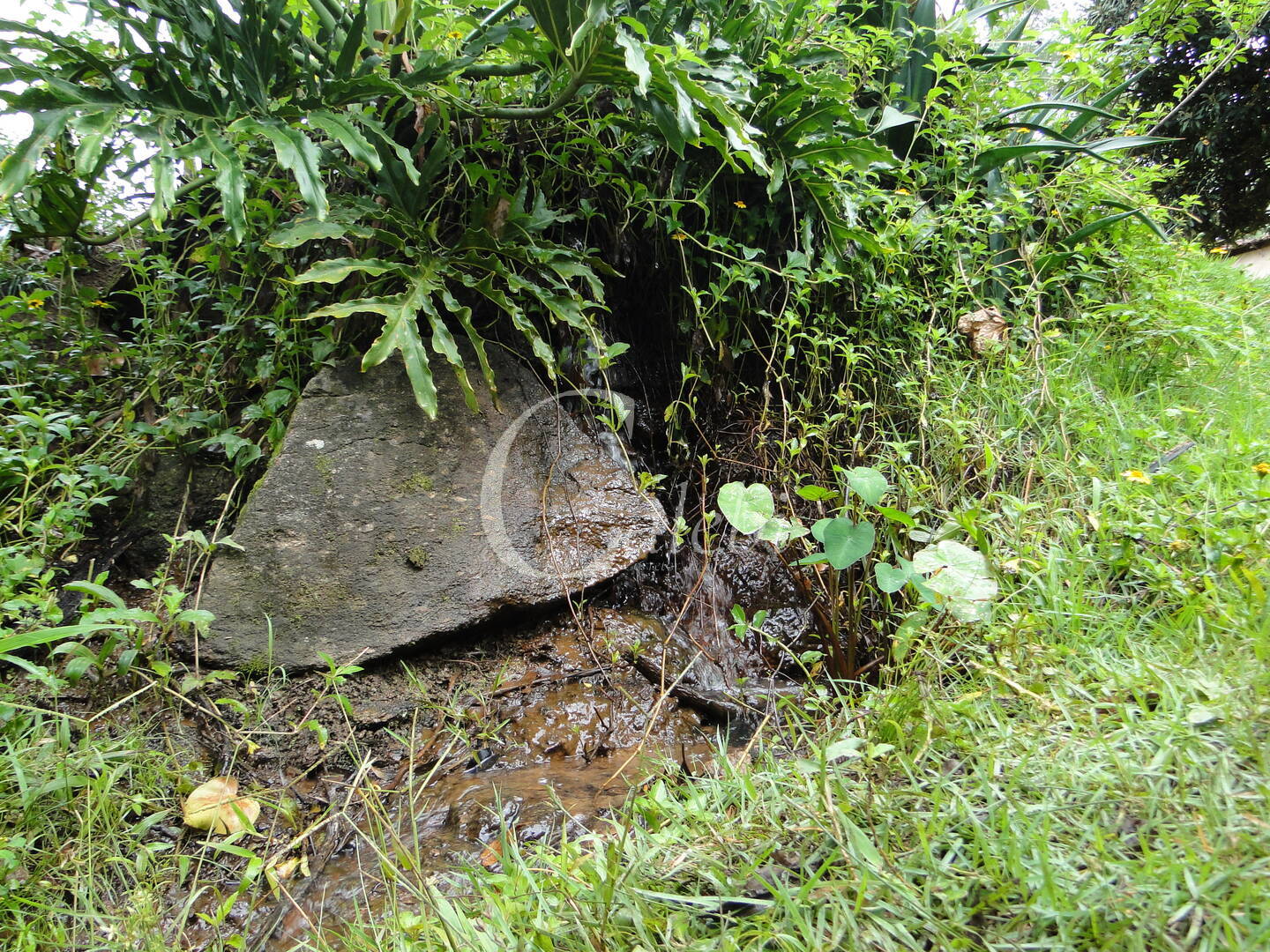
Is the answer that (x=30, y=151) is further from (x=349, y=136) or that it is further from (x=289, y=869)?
(x=289, y=869)

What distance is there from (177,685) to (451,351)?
3.87 ft

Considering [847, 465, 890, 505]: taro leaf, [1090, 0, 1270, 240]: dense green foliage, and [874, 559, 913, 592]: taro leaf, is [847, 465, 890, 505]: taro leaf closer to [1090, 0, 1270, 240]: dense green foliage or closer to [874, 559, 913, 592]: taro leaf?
[874, 559, 913, 592]: taro leaf

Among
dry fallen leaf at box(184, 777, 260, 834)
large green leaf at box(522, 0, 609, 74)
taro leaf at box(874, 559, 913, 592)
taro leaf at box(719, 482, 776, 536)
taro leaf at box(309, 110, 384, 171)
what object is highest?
large green leaf at box(522, 0, 609, 74)

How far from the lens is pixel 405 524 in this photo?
80.1 inches

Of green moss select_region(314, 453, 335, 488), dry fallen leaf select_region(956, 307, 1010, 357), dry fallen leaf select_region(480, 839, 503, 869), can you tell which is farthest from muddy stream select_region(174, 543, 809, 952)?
dry fallen leaf select_region(956, 307, 1010, 357)

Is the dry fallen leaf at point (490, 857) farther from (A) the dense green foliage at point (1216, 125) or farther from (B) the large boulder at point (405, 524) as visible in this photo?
(A) the dense green foliage at point (1216, 125)

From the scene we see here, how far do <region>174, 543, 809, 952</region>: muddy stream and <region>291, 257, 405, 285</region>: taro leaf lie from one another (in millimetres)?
1182

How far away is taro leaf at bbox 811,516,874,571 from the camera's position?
1321mm

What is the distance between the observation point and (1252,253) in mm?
7215

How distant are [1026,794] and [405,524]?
1733 millimetres

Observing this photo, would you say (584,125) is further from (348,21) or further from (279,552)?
(279,552)

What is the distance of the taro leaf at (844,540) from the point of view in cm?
132

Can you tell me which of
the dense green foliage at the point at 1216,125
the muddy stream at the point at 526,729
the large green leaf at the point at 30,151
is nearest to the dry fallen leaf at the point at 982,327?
the muddy stream at the point at 526,729

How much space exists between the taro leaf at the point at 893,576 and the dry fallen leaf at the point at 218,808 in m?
1.51
